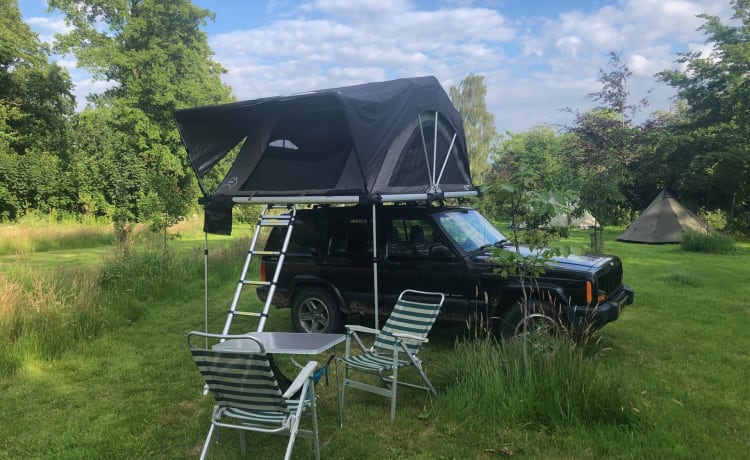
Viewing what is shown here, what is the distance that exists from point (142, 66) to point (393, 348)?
102ft

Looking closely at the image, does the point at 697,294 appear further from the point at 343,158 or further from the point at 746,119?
the point at 746,119

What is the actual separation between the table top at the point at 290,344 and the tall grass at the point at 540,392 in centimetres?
116

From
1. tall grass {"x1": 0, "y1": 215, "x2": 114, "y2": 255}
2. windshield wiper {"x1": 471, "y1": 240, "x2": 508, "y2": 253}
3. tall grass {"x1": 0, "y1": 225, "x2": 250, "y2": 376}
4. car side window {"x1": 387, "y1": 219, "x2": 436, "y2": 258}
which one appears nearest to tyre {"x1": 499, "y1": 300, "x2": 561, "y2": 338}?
windshield wiper {"x1": 471, "y1": 240, "x2": 508, "y2": 253}

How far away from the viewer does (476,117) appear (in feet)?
164

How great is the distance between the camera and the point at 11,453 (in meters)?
3.74

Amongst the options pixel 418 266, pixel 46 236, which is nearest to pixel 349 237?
pixel 418 266

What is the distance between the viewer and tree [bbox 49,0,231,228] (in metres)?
28.9

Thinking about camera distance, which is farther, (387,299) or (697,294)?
(697,294)

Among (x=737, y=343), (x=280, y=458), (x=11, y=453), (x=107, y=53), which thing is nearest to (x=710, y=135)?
(x=737, y=343)

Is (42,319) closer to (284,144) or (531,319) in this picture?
(284,144)

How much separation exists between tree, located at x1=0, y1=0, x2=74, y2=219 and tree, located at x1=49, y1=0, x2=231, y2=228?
210 cm

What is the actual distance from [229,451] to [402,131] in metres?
4.09

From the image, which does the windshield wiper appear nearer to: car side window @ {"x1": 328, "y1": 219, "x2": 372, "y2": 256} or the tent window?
car side window @ {"x1": 328, "y1": 219, "x2": 372, "y2": 256}

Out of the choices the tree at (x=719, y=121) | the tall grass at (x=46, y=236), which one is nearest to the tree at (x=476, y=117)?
the tree at (x=719, y=121)
